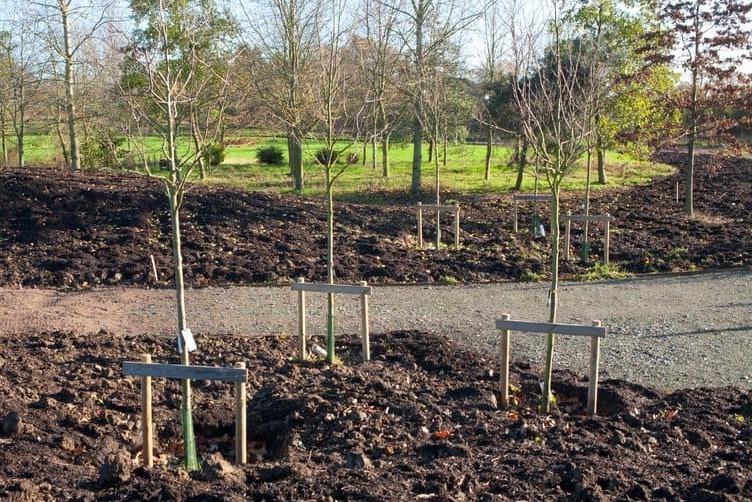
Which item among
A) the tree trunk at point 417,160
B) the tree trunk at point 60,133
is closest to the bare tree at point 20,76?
the tree trunk at point 60,133

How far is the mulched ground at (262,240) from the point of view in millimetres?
12578

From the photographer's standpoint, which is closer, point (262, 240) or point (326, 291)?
point (326, 291)

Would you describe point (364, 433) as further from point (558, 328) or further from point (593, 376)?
point (593, 376)

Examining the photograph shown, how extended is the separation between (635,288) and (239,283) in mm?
6209

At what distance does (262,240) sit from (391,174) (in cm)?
1540

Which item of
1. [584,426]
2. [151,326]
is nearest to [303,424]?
A: [584,426]

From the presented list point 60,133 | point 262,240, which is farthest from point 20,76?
point 262,240

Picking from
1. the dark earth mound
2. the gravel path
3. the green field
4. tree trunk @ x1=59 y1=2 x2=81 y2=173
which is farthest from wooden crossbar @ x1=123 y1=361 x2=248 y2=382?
tree trunk @ x1=59 y1=2 x2=81 y2=173

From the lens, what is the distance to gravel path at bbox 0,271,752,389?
852cm

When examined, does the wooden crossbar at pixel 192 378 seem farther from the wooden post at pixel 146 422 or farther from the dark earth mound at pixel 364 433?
the dark earth mound at pixel 364 433

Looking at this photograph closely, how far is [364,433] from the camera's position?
19.7ft

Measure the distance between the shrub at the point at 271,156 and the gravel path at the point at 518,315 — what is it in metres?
21.1

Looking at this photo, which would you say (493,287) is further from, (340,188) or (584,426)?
(340,188)

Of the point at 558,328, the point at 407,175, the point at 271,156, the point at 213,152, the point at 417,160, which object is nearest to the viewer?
the point at 558,328
